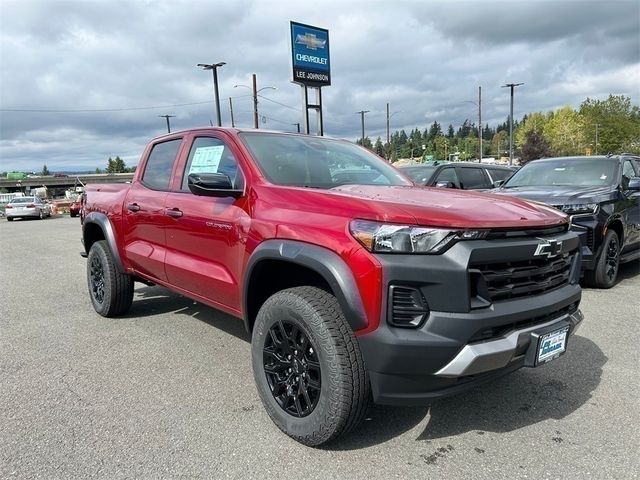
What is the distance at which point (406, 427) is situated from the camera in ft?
10.1

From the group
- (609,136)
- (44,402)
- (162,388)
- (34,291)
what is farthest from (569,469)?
(609,136)

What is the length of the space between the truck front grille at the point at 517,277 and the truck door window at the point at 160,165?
9.47 ft

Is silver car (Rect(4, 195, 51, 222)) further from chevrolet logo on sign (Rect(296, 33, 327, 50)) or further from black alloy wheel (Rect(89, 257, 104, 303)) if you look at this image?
black alloy wheel (Rect(89, 257, 104, 303))

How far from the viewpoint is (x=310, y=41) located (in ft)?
80.4

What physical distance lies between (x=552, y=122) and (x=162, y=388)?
324 ft

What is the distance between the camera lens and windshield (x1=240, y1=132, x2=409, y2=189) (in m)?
3.53

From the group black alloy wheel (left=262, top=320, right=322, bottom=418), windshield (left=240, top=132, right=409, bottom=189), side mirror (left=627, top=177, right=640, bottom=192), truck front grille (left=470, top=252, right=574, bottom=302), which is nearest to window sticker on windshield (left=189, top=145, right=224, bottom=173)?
windshield (left=240, top=132, right=409, bottom=189)

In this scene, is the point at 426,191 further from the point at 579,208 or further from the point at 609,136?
the point at 609,136

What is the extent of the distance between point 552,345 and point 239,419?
1.88 m

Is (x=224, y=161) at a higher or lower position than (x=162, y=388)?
higher

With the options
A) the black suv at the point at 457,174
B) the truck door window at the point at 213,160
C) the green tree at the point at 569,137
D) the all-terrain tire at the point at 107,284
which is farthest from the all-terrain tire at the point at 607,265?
the green tree at the point at 569,137

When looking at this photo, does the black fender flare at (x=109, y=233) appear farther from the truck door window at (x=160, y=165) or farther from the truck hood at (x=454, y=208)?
the truck hood at (x=454, y=208)

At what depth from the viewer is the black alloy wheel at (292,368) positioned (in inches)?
109

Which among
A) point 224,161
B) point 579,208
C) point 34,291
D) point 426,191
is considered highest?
point 224,161
